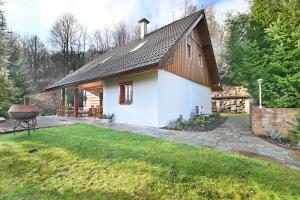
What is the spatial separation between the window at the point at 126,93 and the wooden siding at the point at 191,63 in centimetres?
221

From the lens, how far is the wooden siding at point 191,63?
1066 cm

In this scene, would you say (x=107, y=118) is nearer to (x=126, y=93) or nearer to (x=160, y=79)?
(x=126, y=93)

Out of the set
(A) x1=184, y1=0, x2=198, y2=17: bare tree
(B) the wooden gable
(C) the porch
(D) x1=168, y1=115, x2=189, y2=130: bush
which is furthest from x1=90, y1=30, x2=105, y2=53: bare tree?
(D) x1=168, y1=115, x2=189, y2=130: bush

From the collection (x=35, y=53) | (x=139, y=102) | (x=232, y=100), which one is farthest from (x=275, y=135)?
(x=35, y=53)

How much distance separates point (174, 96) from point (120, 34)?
2476cm

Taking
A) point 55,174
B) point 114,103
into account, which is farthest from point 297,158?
Answer: point 114,103

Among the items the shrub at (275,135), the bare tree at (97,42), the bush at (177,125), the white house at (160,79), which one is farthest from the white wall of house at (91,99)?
the bare tree at (97,42)

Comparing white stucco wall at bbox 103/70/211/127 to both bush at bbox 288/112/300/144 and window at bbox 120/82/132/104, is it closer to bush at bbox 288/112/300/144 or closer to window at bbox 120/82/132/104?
window at bbox 120/82/132/104

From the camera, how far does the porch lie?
14.0 meters

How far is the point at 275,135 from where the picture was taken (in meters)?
7.07

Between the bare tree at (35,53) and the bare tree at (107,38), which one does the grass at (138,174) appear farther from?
the bare tree at (107,38)

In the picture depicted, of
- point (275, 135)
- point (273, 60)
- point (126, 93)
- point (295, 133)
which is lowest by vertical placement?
point (275, 135)

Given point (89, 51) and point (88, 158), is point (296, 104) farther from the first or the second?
point (89, 51)

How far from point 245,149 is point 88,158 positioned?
153 inches
